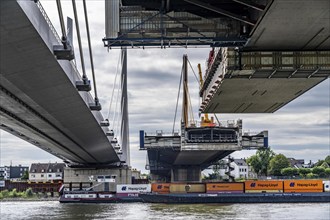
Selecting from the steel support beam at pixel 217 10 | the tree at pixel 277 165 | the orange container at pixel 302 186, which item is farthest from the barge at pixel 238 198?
the tree at pixel 277 165

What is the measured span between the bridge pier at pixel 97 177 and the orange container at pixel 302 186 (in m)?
28.9

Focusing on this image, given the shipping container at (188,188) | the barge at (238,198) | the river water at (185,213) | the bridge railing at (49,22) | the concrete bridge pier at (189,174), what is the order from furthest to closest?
the concrete bridge pier at (189,174)
the shipping container at (188,188)
the barge at (238,198)
the river water at (185,213)
the bridge railing at (49,22)

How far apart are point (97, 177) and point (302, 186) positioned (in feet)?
114

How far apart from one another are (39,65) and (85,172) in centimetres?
7717

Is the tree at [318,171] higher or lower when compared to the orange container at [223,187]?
higher

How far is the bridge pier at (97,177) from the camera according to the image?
100 m

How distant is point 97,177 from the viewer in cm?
9919

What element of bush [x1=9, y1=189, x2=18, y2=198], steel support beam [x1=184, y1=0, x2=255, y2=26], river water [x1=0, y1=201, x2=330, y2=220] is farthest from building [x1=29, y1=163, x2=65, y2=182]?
steel support beam [x1=184, y1=0, x2=255, y2=26]

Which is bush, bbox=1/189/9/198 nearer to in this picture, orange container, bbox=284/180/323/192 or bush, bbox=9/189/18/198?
bush, bbox=9/189/18/198

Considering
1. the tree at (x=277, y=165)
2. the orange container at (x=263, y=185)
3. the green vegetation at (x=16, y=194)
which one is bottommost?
the green vegetation at (x=16, y=194)

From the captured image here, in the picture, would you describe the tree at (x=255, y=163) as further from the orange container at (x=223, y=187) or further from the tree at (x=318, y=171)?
the orange container at (x=223, y=187)

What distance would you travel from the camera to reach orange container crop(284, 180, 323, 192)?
306ft

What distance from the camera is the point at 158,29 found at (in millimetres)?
26125

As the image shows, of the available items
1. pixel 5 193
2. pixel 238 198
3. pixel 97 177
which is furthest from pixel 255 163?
pixel 238 198
